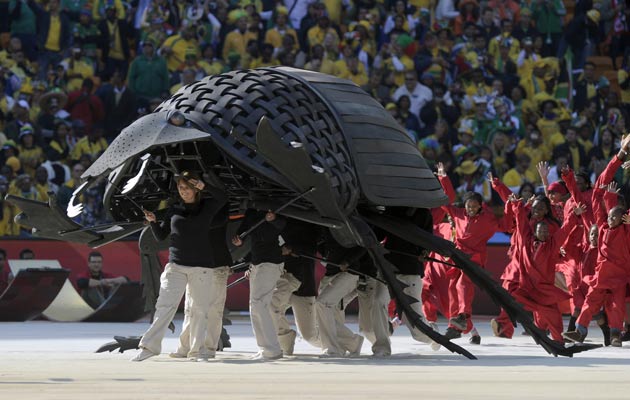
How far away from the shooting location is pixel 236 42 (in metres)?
24.7

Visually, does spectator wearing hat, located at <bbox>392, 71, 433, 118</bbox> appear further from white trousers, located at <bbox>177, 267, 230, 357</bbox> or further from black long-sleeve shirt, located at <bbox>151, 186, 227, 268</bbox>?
black long-sleeve shirt, located at <bbox>151, 186, 227, 268</bbox>

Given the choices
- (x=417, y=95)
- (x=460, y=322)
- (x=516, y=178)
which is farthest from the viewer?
(x=417, y=95)

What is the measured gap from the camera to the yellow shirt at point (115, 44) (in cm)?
2456

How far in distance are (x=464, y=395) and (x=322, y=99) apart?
4.02 m

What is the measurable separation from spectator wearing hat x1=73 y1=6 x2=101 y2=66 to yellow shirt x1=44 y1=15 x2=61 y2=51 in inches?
11.8

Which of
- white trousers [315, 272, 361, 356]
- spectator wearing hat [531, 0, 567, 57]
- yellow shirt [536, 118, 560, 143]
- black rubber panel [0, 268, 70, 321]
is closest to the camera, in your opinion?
white trousers [315, 272, 361, 356]

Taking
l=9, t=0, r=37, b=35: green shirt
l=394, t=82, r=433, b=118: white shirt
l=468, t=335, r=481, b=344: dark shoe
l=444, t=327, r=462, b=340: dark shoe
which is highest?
l=9, t=0, r=37, b=35: green shirt

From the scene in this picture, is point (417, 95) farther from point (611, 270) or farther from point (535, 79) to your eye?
point (611, 270)

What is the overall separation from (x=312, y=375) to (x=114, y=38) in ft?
50.5

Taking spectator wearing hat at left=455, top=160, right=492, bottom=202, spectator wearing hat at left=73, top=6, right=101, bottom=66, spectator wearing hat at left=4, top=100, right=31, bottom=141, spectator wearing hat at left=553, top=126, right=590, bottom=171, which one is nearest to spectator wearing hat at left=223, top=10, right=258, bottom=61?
spectator wearing hat at left=73, top=6, right=101, bottom=66

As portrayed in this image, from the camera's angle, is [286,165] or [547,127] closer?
[286,165]

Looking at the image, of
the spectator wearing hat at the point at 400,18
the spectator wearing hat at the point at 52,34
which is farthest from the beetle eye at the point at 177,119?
the spectator wearing hat at the point at 400,18

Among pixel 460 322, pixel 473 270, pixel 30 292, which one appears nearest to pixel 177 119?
pixel 473 270

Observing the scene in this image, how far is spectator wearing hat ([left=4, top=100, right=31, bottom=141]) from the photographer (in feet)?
73.8
